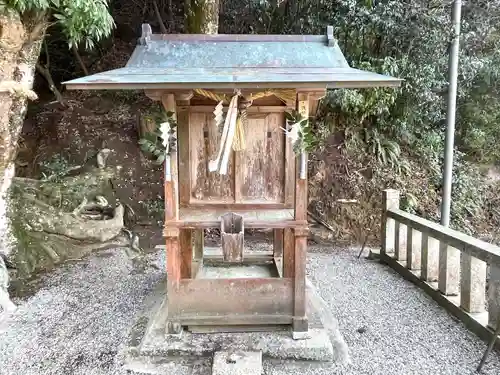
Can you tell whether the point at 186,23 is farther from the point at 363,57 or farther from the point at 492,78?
the point at 492,78

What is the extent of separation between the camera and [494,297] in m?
3.18

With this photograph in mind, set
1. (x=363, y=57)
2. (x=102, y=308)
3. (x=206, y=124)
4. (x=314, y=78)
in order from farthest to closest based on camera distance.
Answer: (x=363, y=57) → (x=102, y=308) → (x=206, y=124) → (x=314, y=78)

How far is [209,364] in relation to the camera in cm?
291

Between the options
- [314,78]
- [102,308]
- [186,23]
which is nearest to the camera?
[314,78]

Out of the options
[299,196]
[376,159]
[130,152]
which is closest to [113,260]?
[130,152]

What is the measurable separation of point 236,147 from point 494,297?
101 inches

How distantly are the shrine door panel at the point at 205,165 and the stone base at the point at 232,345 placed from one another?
3.94 ft

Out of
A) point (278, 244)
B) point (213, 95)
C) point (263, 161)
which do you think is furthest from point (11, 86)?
point (278, 244)

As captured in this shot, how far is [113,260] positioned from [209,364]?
3097 millimetres

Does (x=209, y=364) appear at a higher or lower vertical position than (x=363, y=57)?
lower

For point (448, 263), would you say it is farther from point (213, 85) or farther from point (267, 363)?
point (213, 85)

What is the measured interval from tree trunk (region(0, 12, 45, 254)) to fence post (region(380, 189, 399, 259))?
487 cm

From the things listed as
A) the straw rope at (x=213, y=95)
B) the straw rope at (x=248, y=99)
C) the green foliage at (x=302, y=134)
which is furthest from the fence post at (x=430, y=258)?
the straw rope at (x=213, y=95)

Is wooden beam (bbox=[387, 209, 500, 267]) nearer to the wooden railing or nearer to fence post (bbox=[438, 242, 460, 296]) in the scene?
the wooden railing
